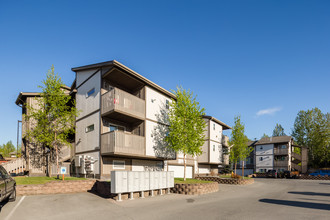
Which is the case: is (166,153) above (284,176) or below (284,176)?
above

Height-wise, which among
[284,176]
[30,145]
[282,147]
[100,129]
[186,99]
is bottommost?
[284,176]

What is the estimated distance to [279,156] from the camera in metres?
52.4

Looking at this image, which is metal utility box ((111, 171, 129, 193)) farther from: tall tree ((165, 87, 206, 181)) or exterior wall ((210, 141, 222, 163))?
exterior wall ((210, 141, 222, 163))

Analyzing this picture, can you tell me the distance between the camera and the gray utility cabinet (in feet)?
40.0

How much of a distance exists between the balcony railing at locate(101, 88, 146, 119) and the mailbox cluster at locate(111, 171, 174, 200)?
552 cm

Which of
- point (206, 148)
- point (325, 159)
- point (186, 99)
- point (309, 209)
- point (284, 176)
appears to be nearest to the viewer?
point (309, 209)

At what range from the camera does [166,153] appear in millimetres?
21938

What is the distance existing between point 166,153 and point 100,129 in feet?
23.9

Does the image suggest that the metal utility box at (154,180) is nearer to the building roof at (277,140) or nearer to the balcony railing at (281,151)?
the balcony railing at (281,151)

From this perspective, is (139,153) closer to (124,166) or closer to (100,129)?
(124,166)

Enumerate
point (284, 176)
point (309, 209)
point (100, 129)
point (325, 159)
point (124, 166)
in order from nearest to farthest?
1. point (309, 209)
2. point (100, 129)
3. point (124, 166)
4. point (284, 176)
5. point (325, 159)

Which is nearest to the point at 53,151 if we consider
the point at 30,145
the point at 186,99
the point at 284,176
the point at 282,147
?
the point at 30,145

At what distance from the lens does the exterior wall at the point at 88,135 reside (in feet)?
59.9

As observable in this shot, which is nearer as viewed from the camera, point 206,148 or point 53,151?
point 53,151
